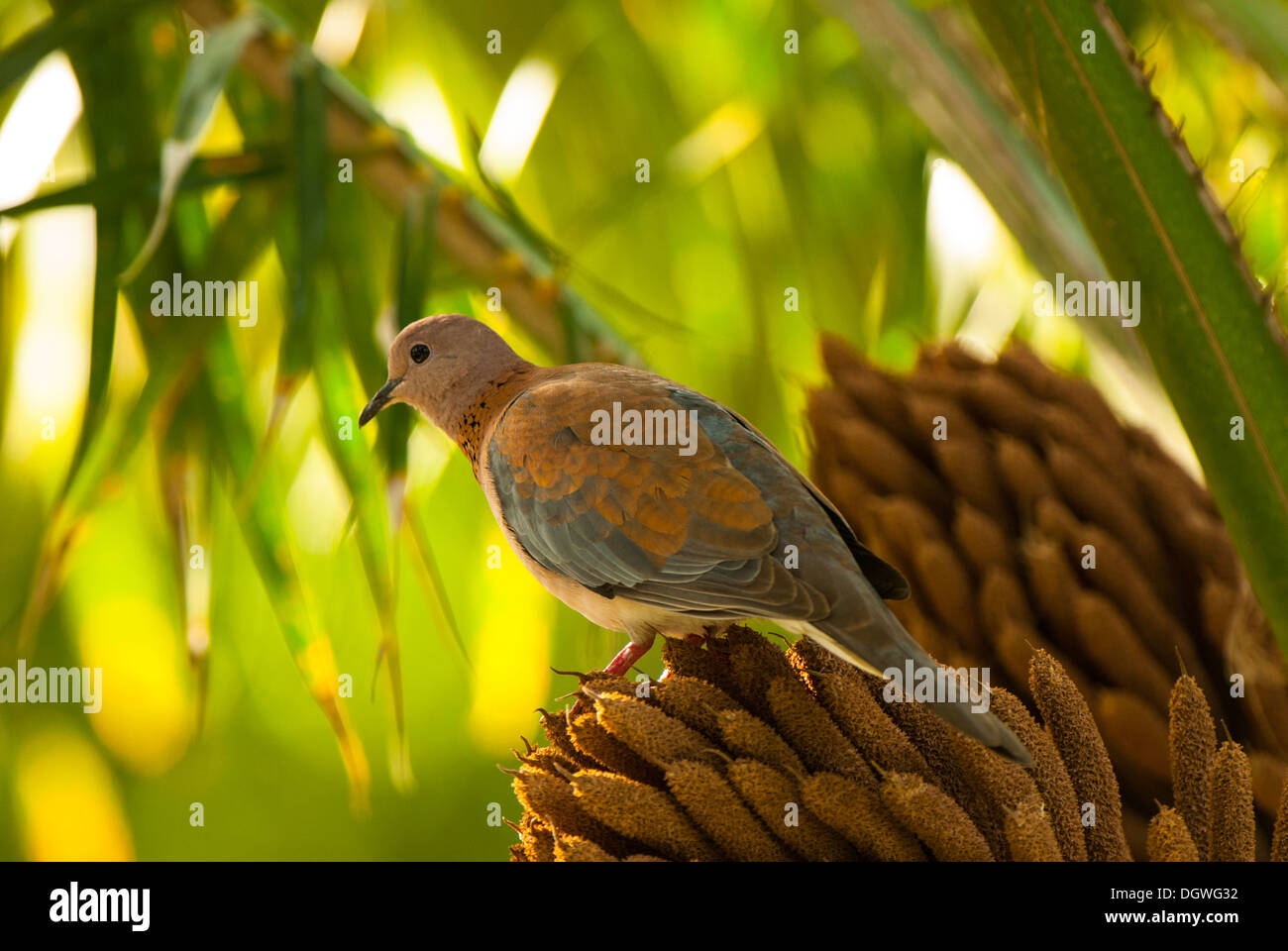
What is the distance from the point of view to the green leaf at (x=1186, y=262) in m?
0.48

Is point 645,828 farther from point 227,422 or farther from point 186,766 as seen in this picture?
point 186,766

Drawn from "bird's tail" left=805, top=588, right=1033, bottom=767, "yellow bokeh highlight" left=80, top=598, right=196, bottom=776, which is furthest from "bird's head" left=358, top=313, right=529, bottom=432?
"yellow bokeh highlight" left=80, top=598, right=196, bottom=776

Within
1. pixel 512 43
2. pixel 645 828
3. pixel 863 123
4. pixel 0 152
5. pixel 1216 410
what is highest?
pixel 512 43

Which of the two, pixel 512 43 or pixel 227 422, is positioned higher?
pixel 512 43

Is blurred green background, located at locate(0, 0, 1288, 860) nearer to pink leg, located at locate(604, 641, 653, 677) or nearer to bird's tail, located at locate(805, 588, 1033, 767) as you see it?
pink leg, located at locate(604, 641, 653, 677)

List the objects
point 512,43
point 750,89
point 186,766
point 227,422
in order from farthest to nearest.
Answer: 1. point 186,766
2. point 512,43
3. point 750,89
4. point 227,422

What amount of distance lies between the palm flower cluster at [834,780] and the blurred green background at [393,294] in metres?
0.22

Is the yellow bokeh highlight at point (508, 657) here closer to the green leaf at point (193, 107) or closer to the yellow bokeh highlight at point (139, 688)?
the yellow bokeh highlight at point (139, 688)

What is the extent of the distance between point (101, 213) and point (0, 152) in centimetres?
26

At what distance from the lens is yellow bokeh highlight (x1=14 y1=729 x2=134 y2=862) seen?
5.36ft

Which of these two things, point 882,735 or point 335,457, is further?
point 335,457

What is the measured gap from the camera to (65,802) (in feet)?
5.58

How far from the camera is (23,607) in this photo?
80 cm

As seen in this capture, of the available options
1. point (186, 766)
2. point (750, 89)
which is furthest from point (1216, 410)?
point (186, 766)
